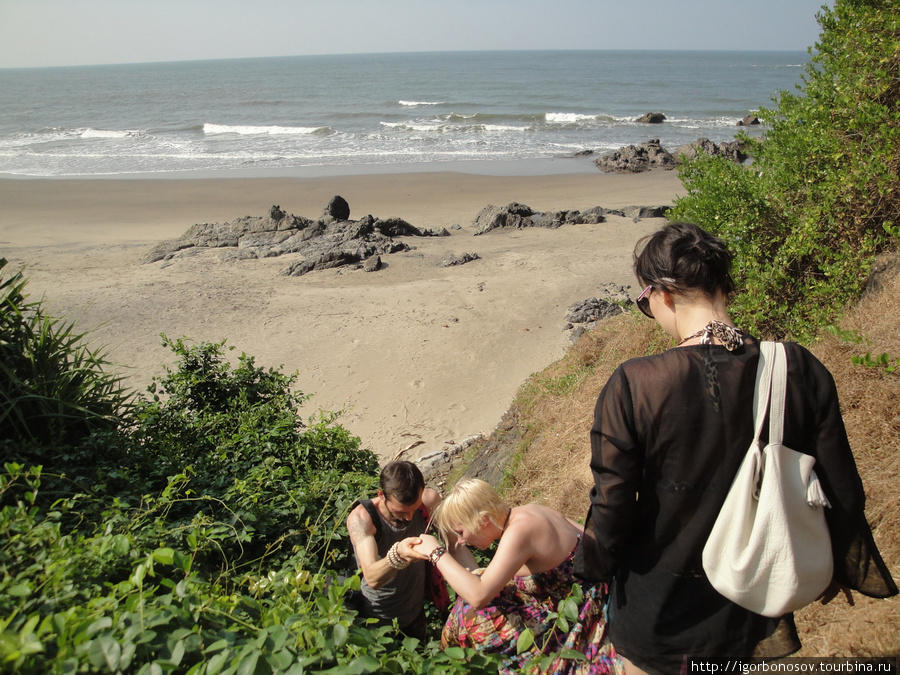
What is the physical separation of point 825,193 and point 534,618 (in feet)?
13.2

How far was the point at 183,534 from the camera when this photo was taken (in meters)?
2.65

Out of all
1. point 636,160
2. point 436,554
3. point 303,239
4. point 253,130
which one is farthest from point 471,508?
point 253,130

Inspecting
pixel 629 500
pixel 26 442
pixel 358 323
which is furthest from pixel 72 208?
pixel 629 500

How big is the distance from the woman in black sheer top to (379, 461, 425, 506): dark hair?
1.21 m

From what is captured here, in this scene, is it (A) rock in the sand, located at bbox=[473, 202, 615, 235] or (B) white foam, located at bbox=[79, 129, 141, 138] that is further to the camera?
(B) white foam, located at bbox=[79, 129, 141, 138]

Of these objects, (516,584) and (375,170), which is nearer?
(516,584)

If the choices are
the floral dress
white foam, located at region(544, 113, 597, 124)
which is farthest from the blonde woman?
white foam, located at region(544, 113, 597, 124)

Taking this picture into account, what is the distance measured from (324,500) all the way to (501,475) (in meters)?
2.08

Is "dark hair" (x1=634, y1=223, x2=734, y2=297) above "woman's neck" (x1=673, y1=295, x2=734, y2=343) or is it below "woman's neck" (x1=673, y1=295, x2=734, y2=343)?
above

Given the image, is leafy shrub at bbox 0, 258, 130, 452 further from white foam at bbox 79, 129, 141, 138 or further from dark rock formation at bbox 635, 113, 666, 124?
dark rock formation at bbox 635, 113, 666, 124

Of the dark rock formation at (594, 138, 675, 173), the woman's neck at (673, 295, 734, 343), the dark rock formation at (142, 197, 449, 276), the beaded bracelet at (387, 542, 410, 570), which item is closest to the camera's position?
the woman's neck at (673, 295, 734, 343)

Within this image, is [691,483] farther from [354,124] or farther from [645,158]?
[354,124]

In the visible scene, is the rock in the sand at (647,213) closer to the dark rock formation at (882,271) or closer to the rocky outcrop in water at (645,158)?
the rocky outcrop in water at (645,158)

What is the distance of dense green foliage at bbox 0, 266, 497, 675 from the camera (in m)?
1.37
